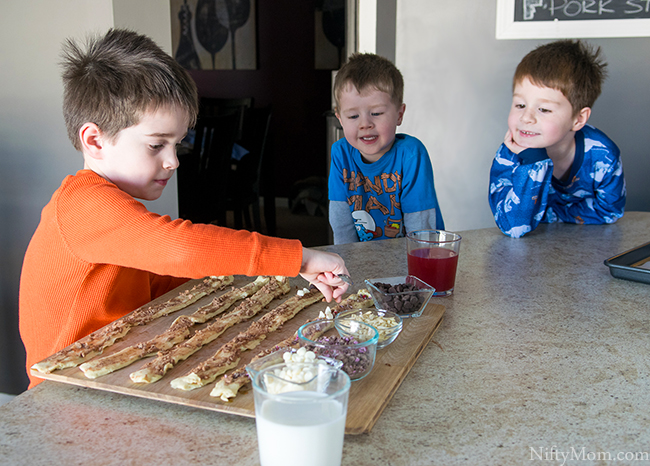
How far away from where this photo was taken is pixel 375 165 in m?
2.09

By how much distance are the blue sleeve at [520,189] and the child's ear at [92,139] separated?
4.24 feet

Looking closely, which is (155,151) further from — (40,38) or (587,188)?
(587,188)

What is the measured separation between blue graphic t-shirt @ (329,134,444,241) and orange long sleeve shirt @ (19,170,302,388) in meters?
1.05

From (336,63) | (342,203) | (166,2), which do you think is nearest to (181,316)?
(342,203)

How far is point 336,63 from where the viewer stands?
5953mm

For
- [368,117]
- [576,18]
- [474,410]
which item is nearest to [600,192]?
[368,117]

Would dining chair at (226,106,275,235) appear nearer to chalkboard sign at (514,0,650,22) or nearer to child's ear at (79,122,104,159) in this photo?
chalkboard sign at (514,0,650,22)

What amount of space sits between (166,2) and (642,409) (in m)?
2.43

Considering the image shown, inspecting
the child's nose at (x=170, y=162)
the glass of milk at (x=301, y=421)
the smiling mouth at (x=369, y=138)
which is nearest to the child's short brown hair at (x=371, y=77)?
the smiling mouth at (x=369, y=138)

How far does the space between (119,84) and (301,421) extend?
848 millimetres

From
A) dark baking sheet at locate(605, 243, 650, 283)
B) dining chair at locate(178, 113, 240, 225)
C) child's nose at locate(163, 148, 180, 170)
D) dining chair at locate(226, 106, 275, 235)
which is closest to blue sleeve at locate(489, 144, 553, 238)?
dark baking sheet at locate(605, 243, 650, 283)

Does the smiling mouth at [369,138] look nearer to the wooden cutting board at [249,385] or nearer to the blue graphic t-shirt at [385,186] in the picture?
the blue graphic t-shirt at [385,186]

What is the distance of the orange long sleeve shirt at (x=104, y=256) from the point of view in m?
0.97

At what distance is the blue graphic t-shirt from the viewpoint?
2045 millimetres
